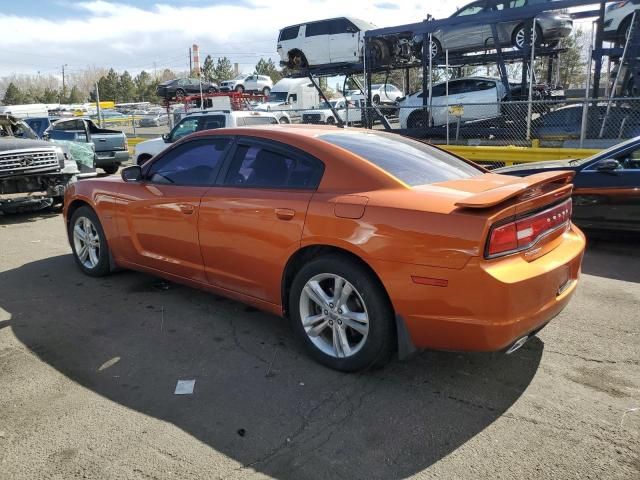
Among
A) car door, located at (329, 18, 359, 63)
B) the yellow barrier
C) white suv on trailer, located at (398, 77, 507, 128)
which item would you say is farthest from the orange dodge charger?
car door, located at (329, 18, 359, 63)

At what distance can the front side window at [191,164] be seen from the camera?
414 cm

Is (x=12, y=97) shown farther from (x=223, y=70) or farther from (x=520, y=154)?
(x=520, y=154)

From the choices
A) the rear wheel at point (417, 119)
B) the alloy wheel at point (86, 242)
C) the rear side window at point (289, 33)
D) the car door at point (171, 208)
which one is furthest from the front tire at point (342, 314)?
the rear side window at point (289, 33)

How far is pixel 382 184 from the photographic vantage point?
3.20 metres

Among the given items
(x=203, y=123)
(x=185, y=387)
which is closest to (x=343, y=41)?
(x=203, y=123)

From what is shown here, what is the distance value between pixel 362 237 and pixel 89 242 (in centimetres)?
343

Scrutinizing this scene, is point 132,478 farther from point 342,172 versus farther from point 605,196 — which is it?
point 605,196

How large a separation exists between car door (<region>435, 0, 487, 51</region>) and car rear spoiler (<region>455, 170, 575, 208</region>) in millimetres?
10898

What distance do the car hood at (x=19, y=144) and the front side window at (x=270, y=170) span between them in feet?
19.5

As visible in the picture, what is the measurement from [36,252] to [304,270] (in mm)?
4613

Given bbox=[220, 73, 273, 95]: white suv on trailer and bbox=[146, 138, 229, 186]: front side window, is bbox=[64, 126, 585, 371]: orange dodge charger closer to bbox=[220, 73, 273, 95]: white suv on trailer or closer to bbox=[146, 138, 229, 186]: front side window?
bbox=[146, 138, 229, 186]: front side window

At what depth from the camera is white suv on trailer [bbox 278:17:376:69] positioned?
51.0ft

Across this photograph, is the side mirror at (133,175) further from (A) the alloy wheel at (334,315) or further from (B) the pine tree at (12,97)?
(B) the pine tree at (12,97)

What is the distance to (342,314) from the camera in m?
3.24
